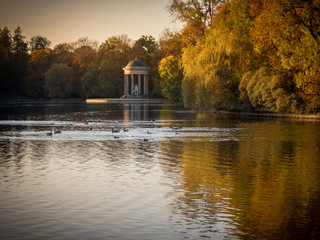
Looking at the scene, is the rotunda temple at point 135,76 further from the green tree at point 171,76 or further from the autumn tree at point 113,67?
the green tree at point 171,76

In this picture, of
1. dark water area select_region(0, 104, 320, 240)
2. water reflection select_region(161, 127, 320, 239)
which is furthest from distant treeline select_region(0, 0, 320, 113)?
water reflection select_region(161, 127, 320, 239)

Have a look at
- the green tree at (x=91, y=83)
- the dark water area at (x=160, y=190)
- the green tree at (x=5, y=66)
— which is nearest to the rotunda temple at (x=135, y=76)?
the green tree at (x=91, y=83)

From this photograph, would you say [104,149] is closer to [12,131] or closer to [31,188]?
[31,188]

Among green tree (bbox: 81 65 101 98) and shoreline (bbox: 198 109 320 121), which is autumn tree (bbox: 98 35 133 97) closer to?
green tree (bbox: 81 65 101 98)

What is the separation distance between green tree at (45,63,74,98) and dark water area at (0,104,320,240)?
356 feet

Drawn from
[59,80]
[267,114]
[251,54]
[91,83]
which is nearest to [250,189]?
[267,114]

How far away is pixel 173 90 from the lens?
358 feet

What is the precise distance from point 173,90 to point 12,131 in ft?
236

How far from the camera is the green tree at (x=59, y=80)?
136 meters

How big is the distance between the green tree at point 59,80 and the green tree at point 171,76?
114ft

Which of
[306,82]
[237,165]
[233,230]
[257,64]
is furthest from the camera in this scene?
[257,64]

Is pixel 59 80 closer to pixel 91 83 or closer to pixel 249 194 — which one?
pixel 91 83

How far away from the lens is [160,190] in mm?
15852

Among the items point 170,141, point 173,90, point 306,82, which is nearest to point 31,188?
point 170,141
